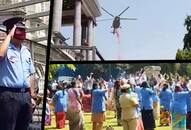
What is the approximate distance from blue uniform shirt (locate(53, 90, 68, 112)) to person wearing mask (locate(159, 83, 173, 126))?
2.33 ft

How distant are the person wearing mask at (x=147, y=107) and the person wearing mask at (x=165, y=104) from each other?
7cm

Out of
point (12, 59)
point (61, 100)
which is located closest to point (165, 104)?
point (61, 100)

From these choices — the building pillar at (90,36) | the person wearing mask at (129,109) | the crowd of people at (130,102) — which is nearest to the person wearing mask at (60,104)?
the crowd of people at (130,102)

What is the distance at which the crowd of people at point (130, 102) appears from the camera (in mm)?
3762

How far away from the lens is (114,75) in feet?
12.6

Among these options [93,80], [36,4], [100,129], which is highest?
[36,4]

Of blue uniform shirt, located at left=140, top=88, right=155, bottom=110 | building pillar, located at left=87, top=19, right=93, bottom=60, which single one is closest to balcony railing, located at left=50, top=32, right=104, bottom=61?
building pillar, located at left=87, top=19, right=93, bottom=60

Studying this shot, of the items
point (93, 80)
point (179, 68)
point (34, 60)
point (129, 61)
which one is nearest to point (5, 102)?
point (34, 60)

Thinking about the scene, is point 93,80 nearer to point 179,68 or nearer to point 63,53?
point 63,53

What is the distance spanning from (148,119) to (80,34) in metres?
0.87

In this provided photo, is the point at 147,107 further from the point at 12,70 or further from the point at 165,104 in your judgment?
the point at 12,70

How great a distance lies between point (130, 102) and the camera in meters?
3.81

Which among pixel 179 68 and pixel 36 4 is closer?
pixel 179 68

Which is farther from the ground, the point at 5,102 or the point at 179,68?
the point at 179,68
